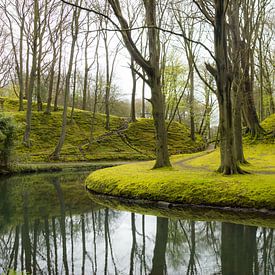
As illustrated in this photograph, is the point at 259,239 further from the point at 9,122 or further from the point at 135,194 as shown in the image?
the point at 9,122

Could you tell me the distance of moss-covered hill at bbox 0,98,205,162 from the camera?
83.0 ft

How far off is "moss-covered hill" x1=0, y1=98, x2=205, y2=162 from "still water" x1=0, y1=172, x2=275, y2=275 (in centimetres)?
1427

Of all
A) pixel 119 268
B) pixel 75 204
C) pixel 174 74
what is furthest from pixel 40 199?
pixel 174 74

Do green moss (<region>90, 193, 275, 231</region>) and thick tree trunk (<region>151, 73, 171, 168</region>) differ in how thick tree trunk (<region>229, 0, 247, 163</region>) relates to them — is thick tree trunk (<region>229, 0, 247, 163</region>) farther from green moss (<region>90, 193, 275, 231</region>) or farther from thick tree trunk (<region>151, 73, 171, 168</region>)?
green moss (<region>90, 193, 275, 231</region>)

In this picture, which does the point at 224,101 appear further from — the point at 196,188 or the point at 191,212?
the point at 191,212

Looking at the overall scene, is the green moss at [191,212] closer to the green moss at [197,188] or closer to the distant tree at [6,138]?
the green moss at [197,188]

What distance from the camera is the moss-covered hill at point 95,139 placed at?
25.3 metres

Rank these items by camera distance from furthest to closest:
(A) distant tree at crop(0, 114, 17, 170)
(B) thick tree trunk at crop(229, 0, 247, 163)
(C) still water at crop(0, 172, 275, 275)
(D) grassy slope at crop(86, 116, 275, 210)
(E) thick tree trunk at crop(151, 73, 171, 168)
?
(A) distant tree at crop(0, 114, 17, 170), (B) thick tree trunk at crop(229, 0, 247, 163), (E) thick tree trunk at crop(151, 73, 171, 168), (D) grassy slope at crop(86, 116, 275, 210), (C) still water at crop(0, 172, 275, 275)

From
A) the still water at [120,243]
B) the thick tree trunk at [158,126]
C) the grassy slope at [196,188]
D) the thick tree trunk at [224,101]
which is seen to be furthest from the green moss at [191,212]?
the thick tree trunk at [158,126]

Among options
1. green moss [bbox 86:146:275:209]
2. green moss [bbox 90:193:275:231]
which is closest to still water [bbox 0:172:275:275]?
green moss [bbox 90:193:275:231]

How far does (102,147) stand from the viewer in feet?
93.1

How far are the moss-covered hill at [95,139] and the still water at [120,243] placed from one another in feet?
46.8

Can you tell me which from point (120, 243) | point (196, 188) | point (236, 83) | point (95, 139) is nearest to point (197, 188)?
point (196, 188)

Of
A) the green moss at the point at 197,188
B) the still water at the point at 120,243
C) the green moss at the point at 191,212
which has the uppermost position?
the green moss at the point at 197,188
